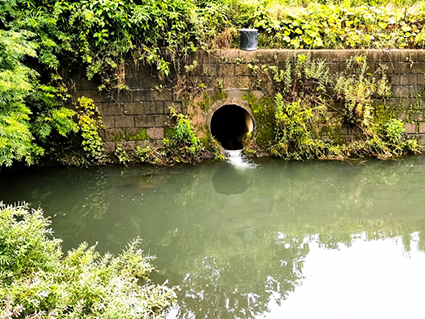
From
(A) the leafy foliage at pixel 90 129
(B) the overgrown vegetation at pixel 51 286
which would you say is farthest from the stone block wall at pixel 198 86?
(B) the overgrown vegetation at pixel 51 286

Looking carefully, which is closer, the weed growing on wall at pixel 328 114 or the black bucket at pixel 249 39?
the black bucket at pixel 249 39

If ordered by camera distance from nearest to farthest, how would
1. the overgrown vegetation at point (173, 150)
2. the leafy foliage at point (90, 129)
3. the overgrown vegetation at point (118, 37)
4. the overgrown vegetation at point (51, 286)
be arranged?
the overgrown vegetation at point (51, 286), the overgrown vegetation at point (118, 37), the leafy foliage at point (90, 129), the overgrown vegetation at point (173, 150)

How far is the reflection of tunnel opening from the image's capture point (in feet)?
25.9

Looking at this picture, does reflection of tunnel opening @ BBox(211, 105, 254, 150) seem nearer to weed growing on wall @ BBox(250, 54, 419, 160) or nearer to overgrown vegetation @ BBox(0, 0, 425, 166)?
weed growing on wall @ BBox(250, 54, 419, 160)

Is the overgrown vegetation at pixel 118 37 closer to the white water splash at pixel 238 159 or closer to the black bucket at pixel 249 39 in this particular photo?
the black bucket at pixel 249 39

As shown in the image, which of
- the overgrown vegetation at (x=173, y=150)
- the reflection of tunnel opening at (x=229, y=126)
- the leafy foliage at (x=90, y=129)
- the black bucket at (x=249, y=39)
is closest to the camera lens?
the leafy foliage at (x=90, y=129)

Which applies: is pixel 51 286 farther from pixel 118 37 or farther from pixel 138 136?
pixel 118 37

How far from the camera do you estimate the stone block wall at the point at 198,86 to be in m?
6.34

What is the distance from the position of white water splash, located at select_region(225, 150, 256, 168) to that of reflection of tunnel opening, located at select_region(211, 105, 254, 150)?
105cm

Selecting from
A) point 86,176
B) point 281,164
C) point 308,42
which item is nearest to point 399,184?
point 281,164

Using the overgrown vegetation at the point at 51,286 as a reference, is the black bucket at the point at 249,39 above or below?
above

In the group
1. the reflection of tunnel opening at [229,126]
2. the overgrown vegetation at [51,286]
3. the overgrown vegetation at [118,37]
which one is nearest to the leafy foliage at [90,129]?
the overgrown vegetation at [118,37]

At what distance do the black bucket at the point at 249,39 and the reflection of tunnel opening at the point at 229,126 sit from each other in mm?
1601

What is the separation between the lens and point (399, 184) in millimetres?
5945
